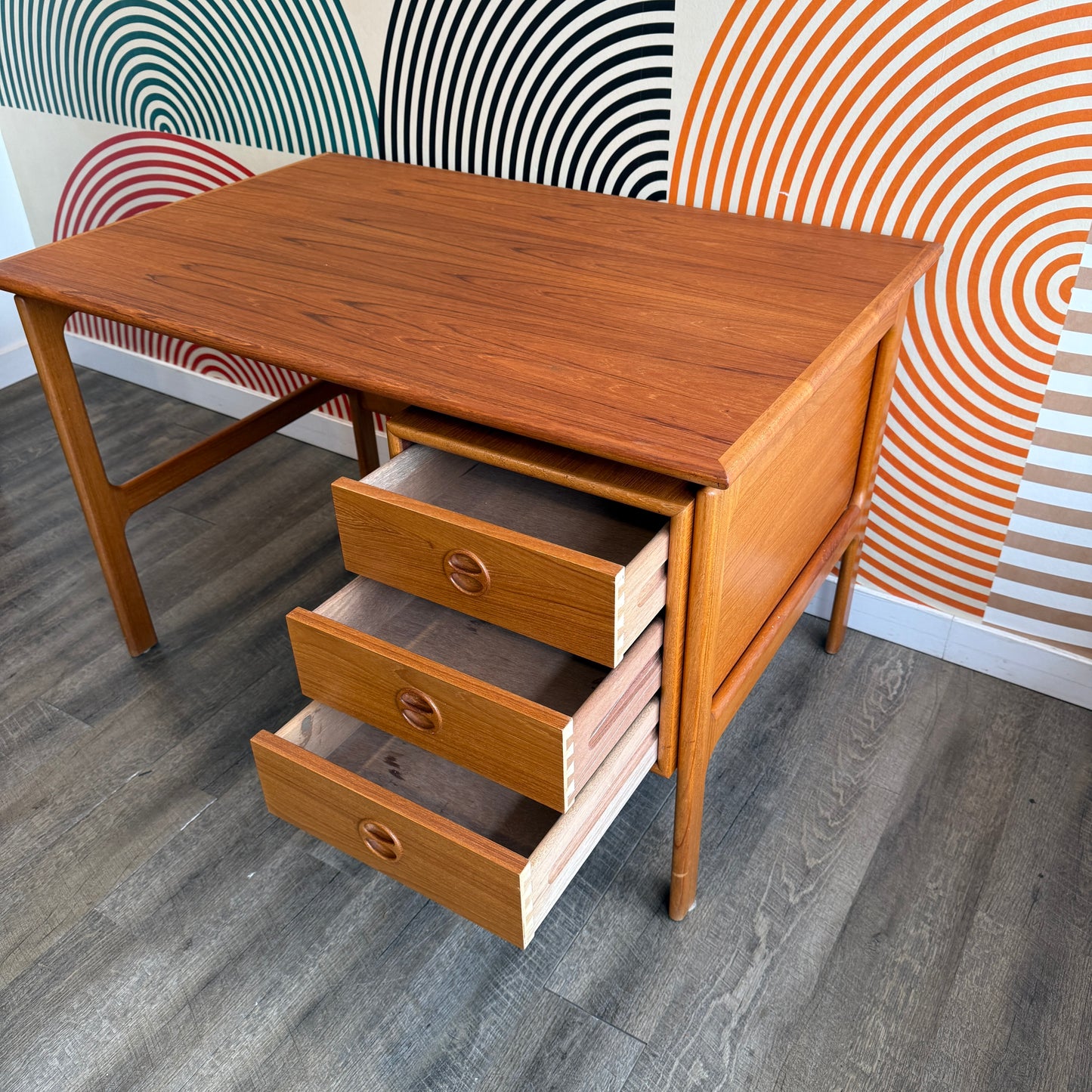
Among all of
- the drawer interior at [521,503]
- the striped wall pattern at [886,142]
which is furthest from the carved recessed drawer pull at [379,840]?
A: the striped wall pattern at [886,142]

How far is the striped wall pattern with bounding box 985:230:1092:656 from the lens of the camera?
1.36 m

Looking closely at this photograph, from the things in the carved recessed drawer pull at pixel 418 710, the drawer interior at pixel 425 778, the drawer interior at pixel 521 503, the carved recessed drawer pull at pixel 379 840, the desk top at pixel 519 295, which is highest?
the desk top at pixel 519 295

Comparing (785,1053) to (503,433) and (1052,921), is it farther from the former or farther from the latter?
(503,433)

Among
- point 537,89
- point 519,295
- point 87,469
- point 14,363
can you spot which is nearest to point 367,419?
point 87,469

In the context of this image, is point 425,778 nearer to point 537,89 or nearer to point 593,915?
point 593,915

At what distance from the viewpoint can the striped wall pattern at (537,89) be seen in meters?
1.49

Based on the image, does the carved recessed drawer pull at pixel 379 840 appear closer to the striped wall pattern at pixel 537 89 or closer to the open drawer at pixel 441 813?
the open drawer at pixel 441 813

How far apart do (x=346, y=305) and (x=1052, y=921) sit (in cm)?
118

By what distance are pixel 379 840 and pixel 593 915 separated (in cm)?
37

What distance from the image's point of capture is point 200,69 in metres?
2.07

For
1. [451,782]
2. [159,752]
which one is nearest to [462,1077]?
[451,782]

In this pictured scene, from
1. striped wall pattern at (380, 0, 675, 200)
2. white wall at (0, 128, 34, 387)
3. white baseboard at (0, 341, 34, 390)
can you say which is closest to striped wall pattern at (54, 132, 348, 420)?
white wall at (0, 128, 34, 387)

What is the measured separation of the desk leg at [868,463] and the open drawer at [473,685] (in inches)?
22.4

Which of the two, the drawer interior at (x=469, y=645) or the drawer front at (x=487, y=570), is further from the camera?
the drawer interior at (x=469, y=645)
